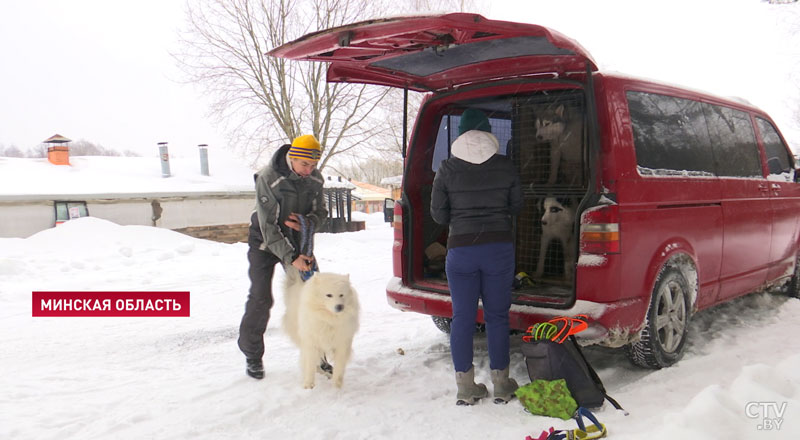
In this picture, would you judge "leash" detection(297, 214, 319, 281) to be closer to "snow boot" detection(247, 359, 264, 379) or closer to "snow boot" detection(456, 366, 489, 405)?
"snow boot" detection(247, 359, 264, 379)

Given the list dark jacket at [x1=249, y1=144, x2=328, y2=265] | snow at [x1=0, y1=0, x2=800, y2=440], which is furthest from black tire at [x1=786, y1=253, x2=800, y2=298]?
dark jacket at [x1=249, y1=144, x2=328, y2=265]

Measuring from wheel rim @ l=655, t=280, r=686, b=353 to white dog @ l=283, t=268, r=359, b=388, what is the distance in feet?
7.71

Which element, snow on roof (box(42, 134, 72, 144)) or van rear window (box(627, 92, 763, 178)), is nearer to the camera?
van rear window (box(627, 92, 763, 178))

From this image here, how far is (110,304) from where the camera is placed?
6805 mm

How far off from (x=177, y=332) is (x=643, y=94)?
17.0 feet

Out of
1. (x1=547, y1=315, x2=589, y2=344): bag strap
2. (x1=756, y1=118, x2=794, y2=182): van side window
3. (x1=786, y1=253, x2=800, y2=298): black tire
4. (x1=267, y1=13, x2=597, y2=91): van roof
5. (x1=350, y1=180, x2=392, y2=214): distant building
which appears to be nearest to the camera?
(x1=267, y1=13, x2=597, y2=91): van roof

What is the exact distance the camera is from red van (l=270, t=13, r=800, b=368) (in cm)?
327

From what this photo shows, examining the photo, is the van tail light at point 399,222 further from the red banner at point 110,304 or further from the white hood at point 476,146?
the red banner at point 110,304

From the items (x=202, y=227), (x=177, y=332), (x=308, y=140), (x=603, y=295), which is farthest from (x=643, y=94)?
(x=202, y=227)

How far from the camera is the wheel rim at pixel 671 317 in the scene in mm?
3744

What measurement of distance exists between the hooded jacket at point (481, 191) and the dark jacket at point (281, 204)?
4.27ft

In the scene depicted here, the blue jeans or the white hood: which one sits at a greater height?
the white hood

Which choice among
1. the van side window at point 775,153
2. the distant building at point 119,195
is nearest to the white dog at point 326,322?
the van side window at point 775,153

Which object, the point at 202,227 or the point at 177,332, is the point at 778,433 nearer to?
the point at 177,332
